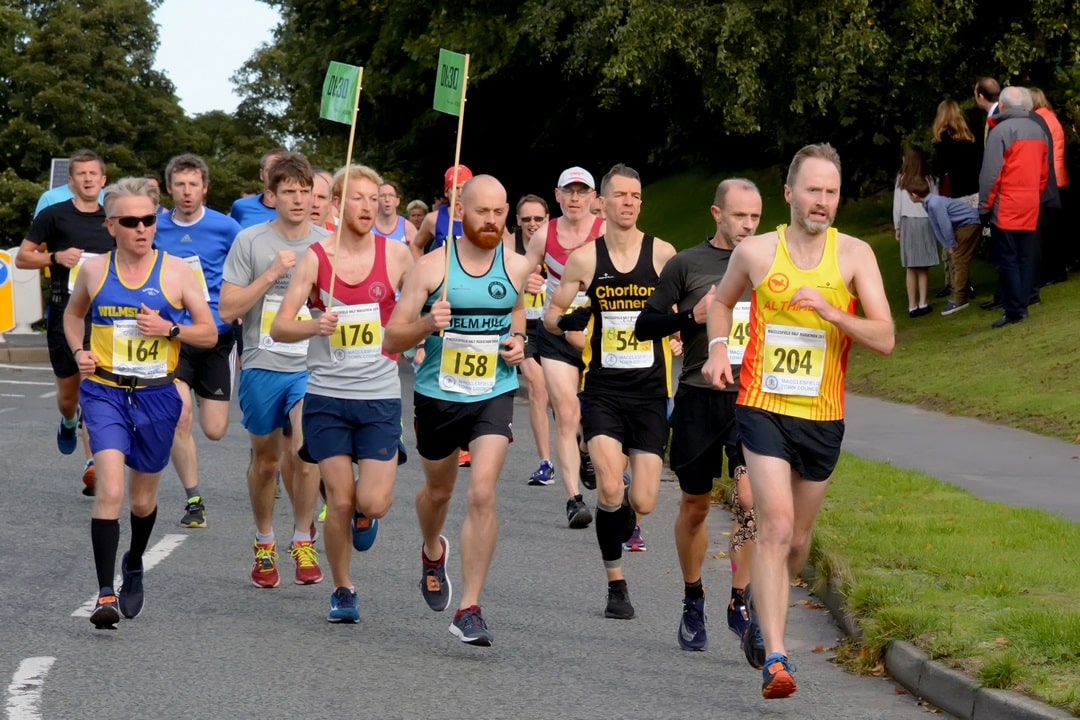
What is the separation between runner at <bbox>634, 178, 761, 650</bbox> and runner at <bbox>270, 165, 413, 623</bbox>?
1.14m

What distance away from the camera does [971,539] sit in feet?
29.3

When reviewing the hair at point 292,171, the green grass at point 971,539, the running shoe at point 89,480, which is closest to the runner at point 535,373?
the green grass at point 971,539

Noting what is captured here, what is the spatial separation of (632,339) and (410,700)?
2564mm

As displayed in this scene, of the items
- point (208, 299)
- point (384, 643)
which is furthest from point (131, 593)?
point (208, 299)

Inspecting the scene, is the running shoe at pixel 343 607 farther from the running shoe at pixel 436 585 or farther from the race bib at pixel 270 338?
the race bib at pixel 270 338

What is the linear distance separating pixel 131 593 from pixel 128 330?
112 cm

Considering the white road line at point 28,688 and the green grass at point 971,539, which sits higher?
the green grass at point 971,539

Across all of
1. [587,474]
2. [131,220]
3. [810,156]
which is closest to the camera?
[810,156]

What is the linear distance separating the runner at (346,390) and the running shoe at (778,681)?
87.5 inches

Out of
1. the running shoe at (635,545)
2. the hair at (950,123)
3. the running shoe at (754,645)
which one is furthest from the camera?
the hair at (950,123)

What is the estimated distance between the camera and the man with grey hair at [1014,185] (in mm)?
17516

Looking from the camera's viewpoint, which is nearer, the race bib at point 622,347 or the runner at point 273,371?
the race bib at point 622,347

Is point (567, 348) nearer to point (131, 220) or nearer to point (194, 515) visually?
point (194, 515)

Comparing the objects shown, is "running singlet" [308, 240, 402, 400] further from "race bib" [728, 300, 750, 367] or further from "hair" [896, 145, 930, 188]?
"hair" [896, 145, 930, 188]
